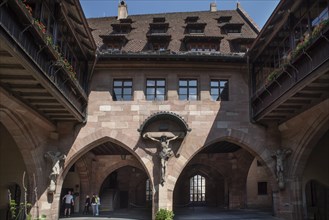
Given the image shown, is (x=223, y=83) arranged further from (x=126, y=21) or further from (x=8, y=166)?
(x=8, y=166)

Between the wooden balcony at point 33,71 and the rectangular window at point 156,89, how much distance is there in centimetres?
287

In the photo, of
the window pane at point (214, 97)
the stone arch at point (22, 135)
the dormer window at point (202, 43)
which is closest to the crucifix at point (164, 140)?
the window pane at point (214, 97)

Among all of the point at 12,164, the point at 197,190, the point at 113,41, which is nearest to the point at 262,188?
the point at 197,190

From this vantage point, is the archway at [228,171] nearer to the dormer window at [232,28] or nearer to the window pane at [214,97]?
the window pane at [214,97]

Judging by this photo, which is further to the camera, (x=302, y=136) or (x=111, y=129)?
(x=111, y=129)

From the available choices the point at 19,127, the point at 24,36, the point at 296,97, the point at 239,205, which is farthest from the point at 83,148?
the point at 239,205

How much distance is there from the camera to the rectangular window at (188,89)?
51.3ft

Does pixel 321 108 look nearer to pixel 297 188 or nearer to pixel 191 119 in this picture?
pixel 297 188

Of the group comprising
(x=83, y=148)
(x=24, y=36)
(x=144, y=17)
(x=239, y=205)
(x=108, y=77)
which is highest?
(x=144, y=17)

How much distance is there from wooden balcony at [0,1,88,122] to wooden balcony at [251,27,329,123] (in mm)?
6632

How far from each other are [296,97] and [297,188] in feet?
14.7

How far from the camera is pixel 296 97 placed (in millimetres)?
Answer: 11367

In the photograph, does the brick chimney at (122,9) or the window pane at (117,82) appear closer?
the window pane at (117,82)

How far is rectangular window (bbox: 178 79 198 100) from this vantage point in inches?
616
